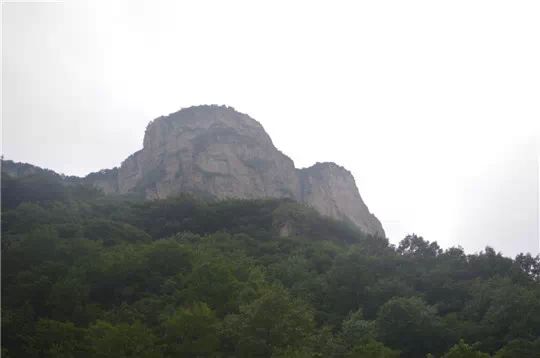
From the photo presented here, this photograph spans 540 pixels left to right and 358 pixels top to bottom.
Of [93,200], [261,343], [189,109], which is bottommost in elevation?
[261,343]

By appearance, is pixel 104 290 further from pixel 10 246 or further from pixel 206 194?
pixel 206 194

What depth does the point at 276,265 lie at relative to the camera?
35.7 metres

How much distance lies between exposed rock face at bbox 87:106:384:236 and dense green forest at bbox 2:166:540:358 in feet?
84.0

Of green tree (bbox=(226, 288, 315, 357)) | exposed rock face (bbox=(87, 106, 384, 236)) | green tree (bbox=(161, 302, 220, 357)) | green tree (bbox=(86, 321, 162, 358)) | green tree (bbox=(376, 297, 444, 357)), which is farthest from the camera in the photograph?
exposed rock face (bbox=(87, 106, 384, 236))

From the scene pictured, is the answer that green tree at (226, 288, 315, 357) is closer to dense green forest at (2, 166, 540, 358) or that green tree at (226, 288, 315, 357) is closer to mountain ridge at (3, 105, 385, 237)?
dense green forest at (2, 166, 540, 358)

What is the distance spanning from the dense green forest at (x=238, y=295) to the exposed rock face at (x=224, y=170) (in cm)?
2559

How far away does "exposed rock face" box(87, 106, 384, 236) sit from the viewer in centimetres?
7456

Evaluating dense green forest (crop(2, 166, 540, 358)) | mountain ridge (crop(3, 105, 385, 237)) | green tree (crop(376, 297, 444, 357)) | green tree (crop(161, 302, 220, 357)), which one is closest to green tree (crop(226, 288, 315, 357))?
dense green forest (crop(2, 166, 540, 358))

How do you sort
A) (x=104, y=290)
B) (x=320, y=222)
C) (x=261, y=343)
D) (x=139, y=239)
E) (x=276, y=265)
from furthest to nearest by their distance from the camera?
(x=320, y=222) → (x=139, y=239) → (x=276, y=265) → (x=104, y=290) → (x=261, y=343)

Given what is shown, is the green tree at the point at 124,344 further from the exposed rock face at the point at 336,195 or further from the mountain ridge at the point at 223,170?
the exposed rock face at the point at 336,195

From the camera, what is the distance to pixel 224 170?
75562 mm

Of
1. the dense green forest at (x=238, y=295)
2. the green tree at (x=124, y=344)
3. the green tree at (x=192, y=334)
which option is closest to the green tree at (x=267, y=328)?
the dense green forest at (x=238, y=295)

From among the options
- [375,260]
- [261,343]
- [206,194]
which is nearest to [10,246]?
[261,343]

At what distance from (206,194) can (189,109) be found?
75.0ft
